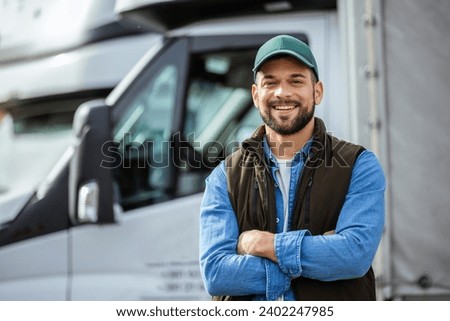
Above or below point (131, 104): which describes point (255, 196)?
below

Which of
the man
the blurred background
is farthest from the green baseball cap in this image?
the blurred background

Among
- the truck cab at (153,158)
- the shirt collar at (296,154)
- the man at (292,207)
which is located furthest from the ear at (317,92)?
the truck cab at (153,158)

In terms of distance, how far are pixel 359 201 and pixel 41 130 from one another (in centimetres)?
198

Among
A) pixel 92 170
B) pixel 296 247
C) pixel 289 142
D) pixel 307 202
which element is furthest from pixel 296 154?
pixel 92 170

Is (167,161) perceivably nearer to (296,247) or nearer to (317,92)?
(317,92)

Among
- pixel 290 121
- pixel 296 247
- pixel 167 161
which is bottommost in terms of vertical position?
pixel 296 247

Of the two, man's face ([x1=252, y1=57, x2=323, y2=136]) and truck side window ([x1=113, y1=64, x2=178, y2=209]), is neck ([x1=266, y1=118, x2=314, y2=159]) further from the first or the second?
truck side window ([x1=113, y1=64, x2=178, y2=209])

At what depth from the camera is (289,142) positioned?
83.0 inches

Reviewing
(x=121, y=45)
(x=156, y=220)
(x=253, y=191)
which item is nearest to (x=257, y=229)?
Result: (x=253, y=191)

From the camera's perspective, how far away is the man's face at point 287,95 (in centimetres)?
206

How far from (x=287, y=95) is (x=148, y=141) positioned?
4.80 ft

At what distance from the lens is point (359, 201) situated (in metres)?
2.01

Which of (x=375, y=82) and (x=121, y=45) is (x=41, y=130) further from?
(x=375, y=82)

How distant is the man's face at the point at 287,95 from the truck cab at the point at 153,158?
123 cm
